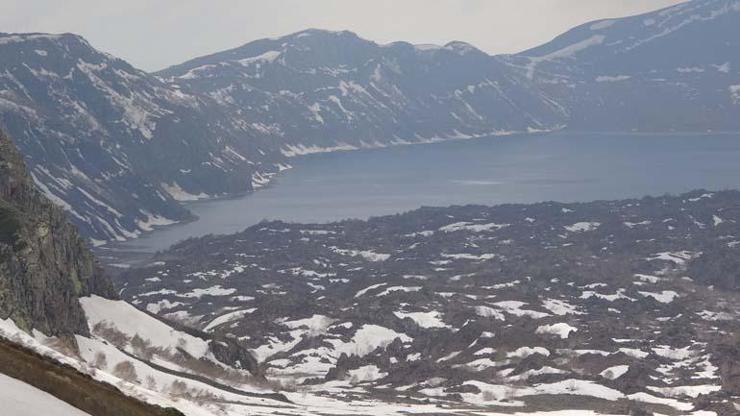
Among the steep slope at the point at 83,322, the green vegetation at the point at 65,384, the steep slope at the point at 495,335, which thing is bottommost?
the steep slope at the point at 495,335

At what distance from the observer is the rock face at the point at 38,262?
80375 millimetres

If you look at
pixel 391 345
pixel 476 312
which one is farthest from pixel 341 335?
pixel 476 312

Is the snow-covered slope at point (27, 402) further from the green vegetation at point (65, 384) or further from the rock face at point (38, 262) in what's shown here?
the rock face at point (38, 262)

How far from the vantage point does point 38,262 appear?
88562 millimetres

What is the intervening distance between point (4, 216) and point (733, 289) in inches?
5372

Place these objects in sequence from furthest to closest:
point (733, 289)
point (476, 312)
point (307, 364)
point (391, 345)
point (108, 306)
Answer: point (733, 289) < point (476, 312) < point (391, 345) < point (307, 364) < point (108, 306)

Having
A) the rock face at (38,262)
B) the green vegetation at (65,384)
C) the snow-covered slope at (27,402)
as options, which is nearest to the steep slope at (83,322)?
the rock face at (38,262)

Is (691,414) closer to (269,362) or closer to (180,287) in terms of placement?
(269,362)

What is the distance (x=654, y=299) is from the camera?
170 m

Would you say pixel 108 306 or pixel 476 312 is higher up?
pixel 108 306

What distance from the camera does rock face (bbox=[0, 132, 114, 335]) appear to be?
80.4m

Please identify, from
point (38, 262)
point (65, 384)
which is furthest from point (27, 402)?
point (38, 262)

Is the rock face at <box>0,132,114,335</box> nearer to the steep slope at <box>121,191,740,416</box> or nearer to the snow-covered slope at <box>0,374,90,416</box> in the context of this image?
the steep slope at <box>121,191,740,416</box>

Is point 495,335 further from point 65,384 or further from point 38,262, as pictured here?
point 65,384
